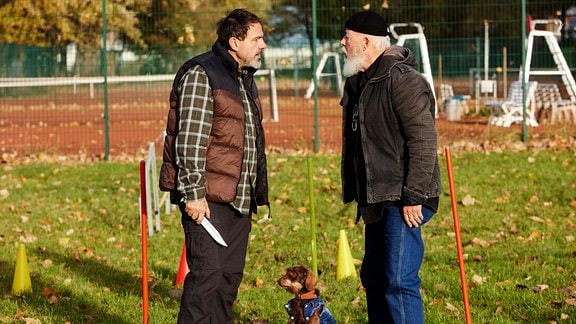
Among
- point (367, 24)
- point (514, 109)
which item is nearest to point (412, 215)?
point (367, 24)

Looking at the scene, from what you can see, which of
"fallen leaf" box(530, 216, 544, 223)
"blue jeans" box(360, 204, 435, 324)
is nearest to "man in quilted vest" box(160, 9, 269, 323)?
"blue jeans" box(360, 204, 435, 324)

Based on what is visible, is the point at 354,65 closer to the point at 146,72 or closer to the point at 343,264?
the point at 343,264

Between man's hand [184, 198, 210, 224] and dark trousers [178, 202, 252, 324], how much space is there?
69 millimetres

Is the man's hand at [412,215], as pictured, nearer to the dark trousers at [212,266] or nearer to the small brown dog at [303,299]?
the small brown dog at [303,299]

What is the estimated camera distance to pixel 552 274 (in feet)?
24.9

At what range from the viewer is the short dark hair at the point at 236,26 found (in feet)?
16.8

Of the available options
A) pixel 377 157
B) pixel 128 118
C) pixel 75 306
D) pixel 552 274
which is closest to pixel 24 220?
pixel 75 306

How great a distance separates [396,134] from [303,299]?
99 centimetres

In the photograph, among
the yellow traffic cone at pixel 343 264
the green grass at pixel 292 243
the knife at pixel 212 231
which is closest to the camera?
the knife at pixel 212 231

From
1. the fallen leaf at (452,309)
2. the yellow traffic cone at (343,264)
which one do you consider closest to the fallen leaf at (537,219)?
the yellow traffic cone at (343,264)

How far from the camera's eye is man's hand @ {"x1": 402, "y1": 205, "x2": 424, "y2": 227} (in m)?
5.06

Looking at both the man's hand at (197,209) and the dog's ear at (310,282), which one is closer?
the dog's ear at (310,282)

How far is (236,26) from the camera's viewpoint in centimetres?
514

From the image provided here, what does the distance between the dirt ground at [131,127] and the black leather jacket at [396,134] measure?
386 inches
